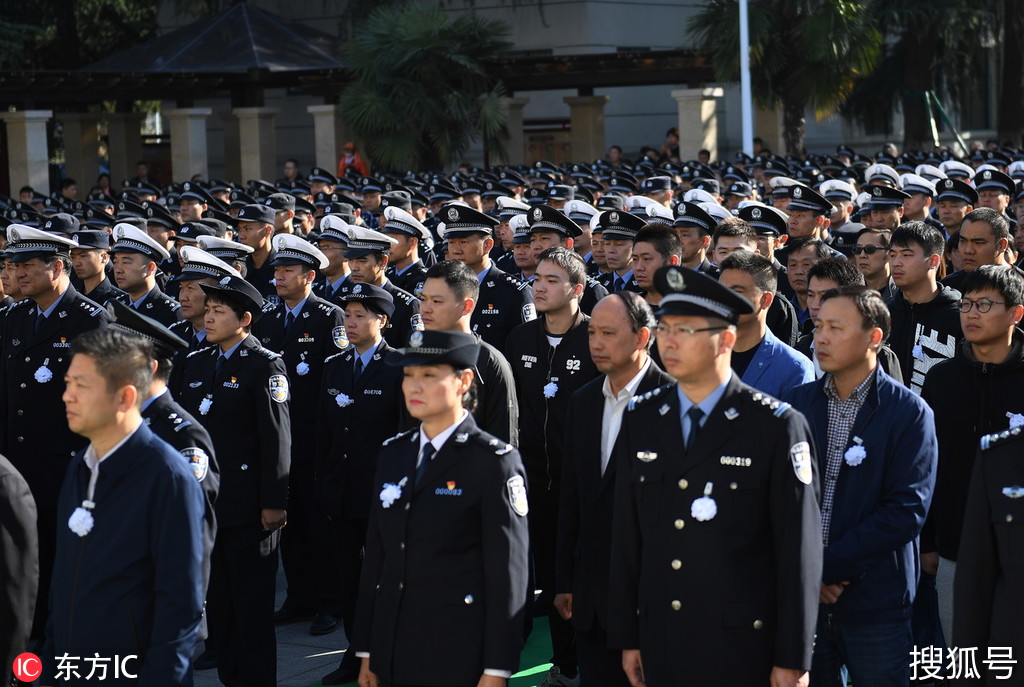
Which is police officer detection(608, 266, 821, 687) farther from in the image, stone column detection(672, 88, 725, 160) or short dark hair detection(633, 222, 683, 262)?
stone column detection(672, 88, 725, 160)

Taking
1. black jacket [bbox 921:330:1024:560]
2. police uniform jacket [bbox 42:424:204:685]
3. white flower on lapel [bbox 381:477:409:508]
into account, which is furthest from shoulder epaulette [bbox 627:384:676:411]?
black jacket [bbox 921:330:1024:560]

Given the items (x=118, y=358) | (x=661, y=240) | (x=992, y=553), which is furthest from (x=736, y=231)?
(x=118, y=358)

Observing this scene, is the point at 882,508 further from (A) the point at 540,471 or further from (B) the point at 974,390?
(A) the point at 540,471

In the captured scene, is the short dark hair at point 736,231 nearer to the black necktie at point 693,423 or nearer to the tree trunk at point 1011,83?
the black necktie at point 693,423

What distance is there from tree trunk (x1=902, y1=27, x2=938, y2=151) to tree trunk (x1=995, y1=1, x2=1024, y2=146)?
165cm

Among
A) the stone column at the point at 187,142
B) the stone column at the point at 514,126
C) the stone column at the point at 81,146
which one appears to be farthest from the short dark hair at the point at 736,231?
the stone column at the point at 81,146

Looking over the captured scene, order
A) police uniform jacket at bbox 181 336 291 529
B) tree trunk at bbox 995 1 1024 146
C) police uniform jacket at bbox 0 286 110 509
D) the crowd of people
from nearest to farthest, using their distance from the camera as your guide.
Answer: the crowd of people → police uniform jacket at bbox 181 336 291 529 → police uniform jacket at bbox 0 286 110 509 → tree trunk at bbox 995 1 1024 146

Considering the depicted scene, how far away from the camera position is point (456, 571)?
15.6 feet

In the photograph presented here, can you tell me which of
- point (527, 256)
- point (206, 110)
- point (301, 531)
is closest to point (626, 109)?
point (206, 110)

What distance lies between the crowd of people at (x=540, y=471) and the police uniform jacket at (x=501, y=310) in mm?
496

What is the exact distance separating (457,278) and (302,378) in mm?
2038

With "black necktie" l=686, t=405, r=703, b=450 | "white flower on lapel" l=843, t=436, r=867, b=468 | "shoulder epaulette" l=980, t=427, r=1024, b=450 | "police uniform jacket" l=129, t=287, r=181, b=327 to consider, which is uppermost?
"police uniform jacket" l=129, t=287, r=181, b=327

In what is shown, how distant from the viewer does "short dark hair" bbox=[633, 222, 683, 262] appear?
324 inches

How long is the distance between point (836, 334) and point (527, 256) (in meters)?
5.45
